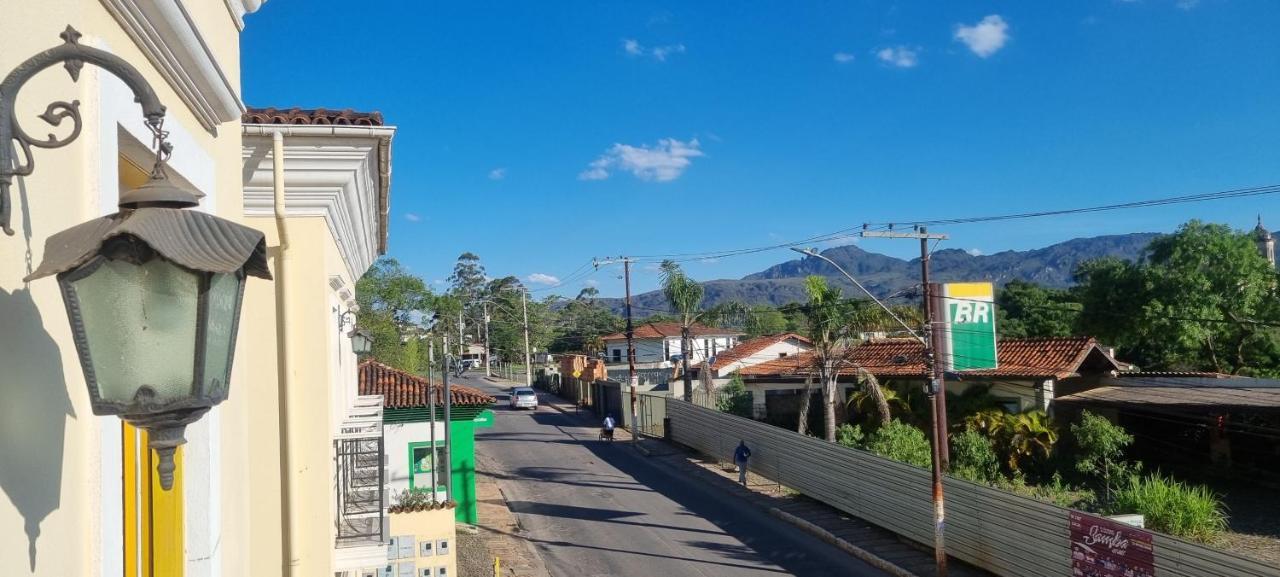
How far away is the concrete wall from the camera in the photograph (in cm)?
1262

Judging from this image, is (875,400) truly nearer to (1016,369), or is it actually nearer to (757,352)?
(1016,369)

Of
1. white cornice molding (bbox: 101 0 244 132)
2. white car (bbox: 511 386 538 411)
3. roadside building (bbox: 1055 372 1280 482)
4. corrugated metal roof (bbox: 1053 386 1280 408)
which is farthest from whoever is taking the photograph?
white car (bbox: 511 386 538 411)

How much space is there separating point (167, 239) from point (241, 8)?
2566 mm

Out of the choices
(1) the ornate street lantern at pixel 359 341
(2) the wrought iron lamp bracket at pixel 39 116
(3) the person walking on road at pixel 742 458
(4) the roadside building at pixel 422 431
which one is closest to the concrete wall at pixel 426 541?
(4) the roadside building at pixel 422 431

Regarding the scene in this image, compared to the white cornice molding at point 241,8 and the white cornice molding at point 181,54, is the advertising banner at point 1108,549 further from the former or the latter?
the white cornice molding at point 181,54

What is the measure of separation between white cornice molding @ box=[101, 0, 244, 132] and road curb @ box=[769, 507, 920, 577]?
46.8 feet

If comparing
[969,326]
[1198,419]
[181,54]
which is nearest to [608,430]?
[969,326]

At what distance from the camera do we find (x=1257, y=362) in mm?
32500

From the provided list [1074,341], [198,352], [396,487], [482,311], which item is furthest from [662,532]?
[482,311]

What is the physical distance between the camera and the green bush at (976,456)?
69.9 feet

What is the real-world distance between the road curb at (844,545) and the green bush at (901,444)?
2.79 metres

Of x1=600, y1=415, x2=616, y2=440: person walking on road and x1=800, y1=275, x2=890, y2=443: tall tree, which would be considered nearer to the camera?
x1=800, y1=275, x2=890, y2=443: tall tree

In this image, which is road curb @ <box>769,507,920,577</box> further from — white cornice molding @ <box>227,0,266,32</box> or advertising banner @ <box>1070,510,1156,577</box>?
white cornice molding @ <box>227,0,266,32</box>

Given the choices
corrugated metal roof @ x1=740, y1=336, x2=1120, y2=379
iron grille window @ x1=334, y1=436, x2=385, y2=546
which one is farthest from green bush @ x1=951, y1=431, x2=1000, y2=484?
iron grille window @ x1=334, y1=436, x2=385, y2=546
